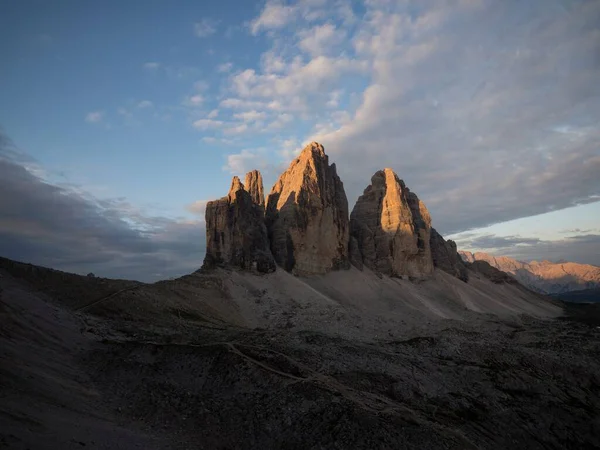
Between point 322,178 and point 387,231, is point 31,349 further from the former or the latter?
point 387,231

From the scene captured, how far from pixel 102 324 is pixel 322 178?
5952 centimetres

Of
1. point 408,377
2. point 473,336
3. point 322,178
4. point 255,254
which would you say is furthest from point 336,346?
point 322,178

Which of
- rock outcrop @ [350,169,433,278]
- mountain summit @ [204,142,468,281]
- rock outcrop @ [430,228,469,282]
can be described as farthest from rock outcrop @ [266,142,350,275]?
rock outcrop @ [430,228,469,282]

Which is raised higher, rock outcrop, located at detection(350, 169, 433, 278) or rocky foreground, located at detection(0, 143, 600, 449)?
rock outcrop, located at detection(350, 169, 433, 278)

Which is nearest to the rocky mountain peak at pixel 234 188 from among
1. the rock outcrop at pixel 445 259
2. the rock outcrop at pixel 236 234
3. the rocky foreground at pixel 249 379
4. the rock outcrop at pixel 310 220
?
the rock outcrop at pixel 236 234

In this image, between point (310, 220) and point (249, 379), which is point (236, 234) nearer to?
point (310, 220)

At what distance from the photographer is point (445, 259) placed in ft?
322

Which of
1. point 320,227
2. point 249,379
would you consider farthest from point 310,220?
point 249,379

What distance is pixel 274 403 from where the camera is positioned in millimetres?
14938

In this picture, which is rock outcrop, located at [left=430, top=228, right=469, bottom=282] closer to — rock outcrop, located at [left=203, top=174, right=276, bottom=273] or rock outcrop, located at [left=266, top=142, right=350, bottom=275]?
rock outcrop, located at [left=266, top=142, right=350, bottom=275]

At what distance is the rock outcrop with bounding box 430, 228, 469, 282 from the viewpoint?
96.6 meters

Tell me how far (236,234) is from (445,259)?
193ft

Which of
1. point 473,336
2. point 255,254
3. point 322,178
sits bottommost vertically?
point 473,336

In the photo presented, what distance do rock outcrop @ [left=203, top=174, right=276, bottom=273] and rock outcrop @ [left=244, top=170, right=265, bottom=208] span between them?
14.2 m
